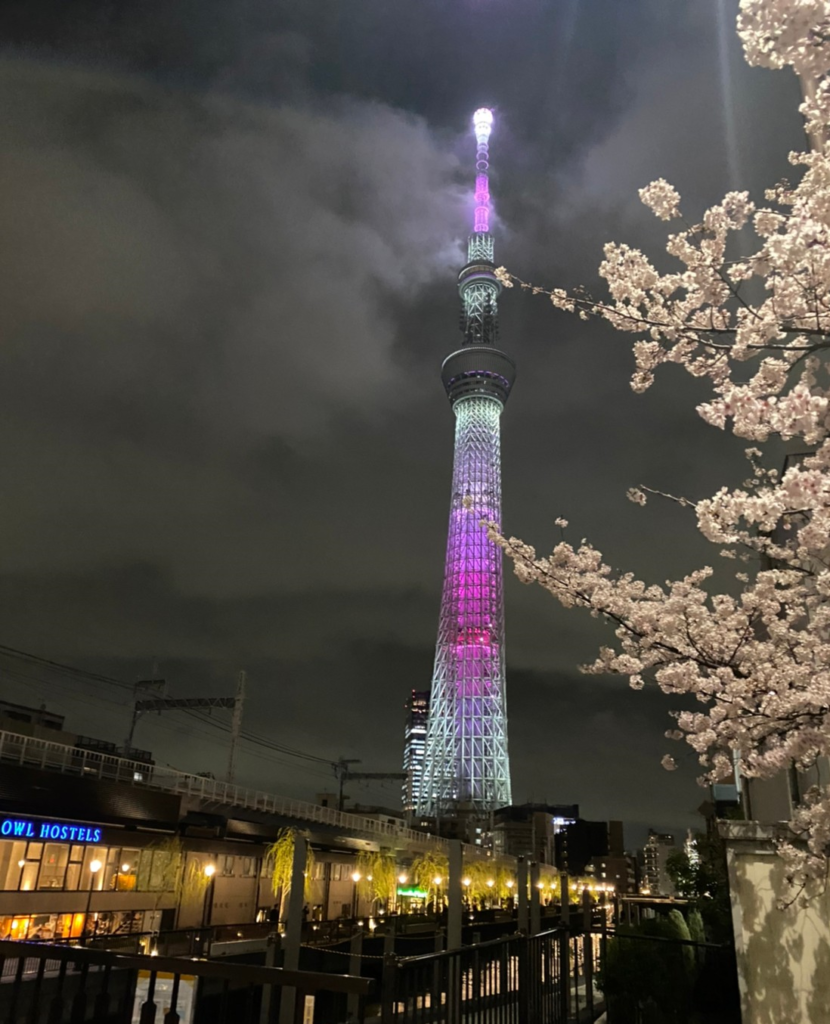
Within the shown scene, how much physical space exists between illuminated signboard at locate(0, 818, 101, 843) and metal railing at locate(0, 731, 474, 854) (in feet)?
5.58

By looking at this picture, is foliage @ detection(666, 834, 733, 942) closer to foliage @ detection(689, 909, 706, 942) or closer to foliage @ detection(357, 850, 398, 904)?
foliage @ detection(689, 909, 706, 942)

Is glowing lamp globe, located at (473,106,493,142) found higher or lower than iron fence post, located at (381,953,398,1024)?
higher

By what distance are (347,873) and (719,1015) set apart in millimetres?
40020

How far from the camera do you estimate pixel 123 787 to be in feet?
90.9

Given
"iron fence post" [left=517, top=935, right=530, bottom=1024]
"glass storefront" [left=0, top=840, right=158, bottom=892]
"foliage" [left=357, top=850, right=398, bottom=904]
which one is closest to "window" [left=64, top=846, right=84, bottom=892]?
"glass storefront" [left=0, top=840, right=158, bottom=892]

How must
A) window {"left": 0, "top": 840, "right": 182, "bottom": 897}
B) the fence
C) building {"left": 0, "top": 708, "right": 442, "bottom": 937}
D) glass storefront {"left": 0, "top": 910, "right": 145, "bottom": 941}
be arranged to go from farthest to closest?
window {"left": 0, "top": 840, "right": 182, "bottom": 897} < building {"left": 0, "top": 708, "right": 442, "bottom": 937} < glass storefront {"left": 0, "top": 910, "right": 145, "bottom": 941} < the fence

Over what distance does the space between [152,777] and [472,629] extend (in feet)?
230

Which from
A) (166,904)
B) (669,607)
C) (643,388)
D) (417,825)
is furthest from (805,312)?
(417,825)

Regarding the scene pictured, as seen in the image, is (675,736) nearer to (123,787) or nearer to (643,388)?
(643,388)

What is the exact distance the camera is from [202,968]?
4301 millimetres

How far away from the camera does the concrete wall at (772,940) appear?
23.7 feet

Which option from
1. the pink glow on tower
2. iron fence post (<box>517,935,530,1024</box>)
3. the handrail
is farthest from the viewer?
the pink glow on tower

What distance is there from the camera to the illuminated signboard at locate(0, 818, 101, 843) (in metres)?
23.7

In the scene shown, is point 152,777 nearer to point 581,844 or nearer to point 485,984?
point 485,984
